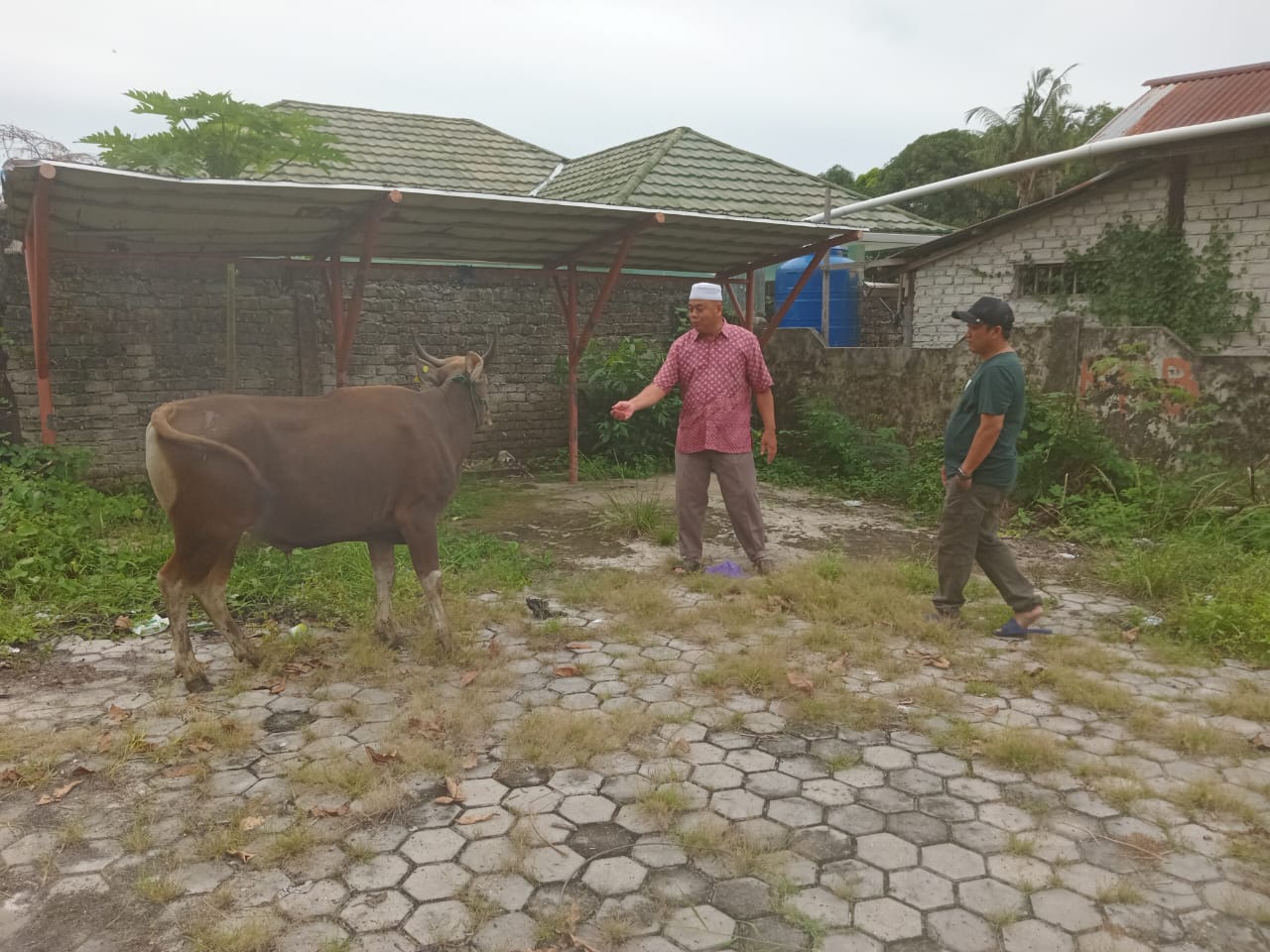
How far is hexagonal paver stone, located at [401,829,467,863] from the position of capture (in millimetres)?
2785

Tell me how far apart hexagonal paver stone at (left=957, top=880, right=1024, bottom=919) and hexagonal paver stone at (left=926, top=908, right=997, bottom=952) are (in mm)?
44

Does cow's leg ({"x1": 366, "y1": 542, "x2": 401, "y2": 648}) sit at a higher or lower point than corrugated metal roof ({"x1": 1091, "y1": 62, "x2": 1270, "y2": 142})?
lower

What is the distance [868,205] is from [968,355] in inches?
122

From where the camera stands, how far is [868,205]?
10734mm

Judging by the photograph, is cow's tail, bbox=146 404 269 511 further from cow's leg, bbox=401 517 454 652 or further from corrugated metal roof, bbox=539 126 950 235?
corrugated metal roof, bbox=539 126 950 235

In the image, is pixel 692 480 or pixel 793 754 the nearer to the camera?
pixel 793 754

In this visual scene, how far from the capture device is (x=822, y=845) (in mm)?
2861

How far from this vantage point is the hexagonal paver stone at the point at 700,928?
2.38 m

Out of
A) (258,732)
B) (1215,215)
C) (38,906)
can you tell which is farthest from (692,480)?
(1215,215)

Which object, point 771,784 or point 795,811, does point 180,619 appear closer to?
point 771,784

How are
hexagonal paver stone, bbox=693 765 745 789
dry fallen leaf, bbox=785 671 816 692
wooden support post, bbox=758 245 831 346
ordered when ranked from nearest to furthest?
1. hexagonal paver stone, bbox=693 765 745 789
2. dry fallen leaf, bbox=785 671 816 692
3. wooden support post, bbox=758 245 831 346

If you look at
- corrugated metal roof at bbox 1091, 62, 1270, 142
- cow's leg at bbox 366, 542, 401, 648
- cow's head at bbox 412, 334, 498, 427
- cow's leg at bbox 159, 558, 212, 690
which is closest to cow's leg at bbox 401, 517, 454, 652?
cow's leg at bbox 366, 542, 401, 648

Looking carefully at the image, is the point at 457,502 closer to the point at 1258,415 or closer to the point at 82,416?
the point at 82,416

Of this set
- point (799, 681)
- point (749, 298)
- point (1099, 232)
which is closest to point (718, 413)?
point (799, 681)
